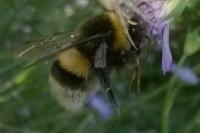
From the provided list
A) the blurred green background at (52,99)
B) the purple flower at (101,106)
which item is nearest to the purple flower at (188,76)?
the blurred green background at (52,99)

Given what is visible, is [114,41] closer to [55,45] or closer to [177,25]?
[55,45]

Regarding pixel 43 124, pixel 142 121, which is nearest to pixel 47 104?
pixel 43 124

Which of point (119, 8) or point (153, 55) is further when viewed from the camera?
point (153, 55)

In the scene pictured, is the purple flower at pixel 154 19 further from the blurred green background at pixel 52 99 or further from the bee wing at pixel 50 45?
the blurred green background at pixel 52 99

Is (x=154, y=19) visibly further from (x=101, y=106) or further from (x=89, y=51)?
(x=101, y=106)

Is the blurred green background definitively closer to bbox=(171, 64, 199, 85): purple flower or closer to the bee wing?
bbox=(171, 64, 199, 85): purple flower

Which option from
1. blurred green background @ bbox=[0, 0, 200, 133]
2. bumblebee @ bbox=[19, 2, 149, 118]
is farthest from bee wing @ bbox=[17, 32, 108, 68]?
blurred green background @ bbox=[0, 0, 200, 133]

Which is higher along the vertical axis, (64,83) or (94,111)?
(64,83)
